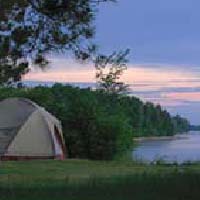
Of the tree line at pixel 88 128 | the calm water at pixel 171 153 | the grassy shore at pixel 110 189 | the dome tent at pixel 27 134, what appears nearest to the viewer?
the grassy shore at pixel 110 189

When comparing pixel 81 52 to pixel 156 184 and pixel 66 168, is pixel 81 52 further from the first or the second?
pixel 66 168

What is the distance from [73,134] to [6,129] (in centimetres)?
542

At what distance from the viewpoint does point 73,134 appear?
117ft

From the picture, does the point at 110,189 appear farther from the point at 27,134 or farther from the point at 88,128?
the point at 88,128

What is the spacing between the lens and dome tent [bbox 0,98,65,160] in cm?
3033

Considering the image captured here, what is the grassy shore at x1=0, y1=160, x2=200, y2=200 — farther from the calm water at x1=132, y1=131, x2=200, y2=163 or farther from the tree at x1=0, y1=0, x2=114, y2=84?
the calm water at x1=132, y1=131, x2=200, y2=163

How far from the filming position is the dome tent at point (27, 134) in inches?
→ 1194

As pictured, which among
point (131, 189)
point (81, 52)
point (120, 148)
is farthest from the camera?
point (120, 148)

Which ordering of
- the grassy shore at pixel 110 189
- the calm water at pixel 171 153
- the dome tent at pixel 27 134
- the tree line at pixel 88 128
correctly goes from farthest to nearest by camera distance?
the tree line at pixel 88 128 → the dome tent at pixel 27 134 → the calm water at pixel 171 153 → the grassy shore at pixel 110 189

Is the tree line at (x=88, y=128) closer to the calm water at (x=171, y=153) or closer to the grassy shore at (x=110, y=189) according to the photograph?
the calm water at (x=171, y=153)

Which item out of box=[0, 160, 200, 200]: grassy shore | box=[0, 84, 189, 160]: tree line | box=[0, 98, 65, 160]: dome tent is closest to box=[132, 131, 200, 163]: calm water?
box=[0, 84, 189, 160]: tree line

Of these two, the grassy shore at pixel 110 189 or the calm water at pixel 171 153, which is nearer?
the grassy shore at pixel 110 189

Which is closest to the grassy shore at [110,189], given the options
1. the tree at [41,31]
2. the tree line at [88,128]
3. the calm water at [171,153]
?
the tree at [41,31]

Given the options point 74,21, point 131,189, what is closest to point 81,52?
point 74,21
